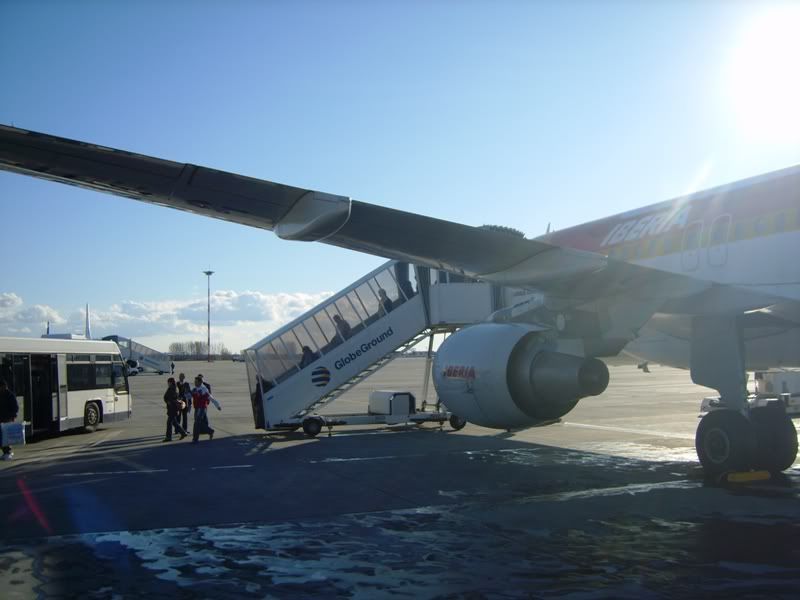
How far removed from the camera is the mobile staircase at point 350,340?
1967 centimetres

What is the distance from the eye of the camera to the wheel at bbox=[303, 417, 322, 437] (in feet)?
63.8

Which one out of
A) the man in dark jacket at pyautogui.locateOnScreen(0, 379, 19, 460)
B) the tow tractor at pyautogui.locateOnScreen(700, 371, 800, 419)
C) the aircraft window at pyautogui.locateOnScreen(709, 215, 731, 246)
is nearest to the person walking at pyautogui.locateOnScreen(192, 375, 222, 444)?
the man in dark jacket at pyautogui.locateOnScreen(0, 379, 19, 460)

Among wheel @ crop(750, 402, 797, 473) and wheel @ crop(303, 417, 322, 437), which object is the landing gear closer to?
wheel @ crop(750, 402, 797, 473)

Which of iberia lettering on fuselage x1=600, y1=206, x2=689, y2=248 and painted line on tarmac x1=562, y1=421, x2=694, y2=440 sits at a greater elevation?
iberia lettering on fuselage x1=600, y1=206, x2=689, y2=248

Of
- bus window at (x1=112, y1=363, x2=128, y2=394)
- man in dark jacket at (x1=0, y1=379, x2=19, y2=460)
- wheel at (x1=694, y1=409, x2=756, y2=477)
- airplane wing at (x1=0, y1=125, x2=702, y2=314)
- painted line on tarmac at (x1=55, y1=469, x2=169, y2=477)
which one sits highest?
airplane wing at (x1=0, y1=125, x2=702, y2=314)

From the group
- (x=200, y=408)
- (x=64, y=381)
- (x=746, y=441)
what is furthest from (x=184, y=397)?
(x=746, y=441)

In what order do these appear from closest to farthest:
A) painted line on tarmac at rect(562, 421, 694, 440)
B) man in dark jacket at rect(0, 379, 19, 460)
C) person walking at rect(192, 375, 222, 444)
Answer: man in dark jacket at rect(0, 379, 19, 460)
painted line on tarmac at rect(562, 421, 694, 440)
person walking at rect(192, 375, 222, 444)

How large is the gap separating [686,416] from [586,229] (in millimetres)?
10101

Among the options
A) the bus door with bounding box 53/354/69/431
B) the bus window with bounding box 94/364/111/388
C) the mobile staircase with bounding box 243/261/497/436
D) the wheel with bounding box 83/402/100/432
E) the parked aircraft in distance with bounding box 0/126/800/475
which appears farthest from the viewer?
the bus window with bounding box 94/364/111/388

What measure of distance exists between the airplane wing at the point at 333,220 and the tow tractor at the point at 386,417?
10.1 meters

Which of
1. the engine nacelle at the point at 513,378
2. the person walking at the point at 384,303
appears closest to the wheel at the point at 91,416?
the person walking at the point at 384,303

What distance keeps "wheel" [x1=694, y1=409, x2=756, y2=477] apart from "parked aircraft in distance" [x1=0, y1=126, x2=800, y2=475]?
0.02 meters

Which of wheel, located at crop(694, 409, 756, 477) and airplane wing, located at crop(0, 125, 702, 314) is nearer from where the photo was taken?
airplane wing, located at crop(0, 125, 702, 314)

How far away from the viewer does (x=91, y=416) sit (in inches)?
938
